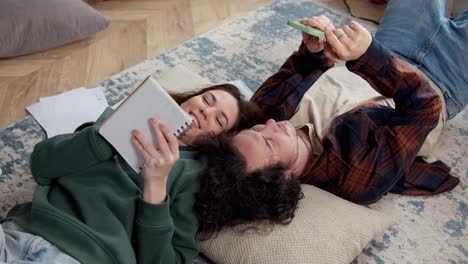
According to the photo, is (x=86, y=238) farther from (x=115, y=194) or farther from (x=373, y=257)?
(x=373, y=257)

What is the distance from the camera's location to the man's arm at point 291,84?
140cm

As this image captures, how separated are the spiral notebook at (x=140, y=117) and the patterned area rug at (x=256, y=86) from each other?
0.49 meters

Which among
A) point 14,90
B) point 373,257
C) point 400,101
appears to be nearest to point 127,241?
point 373,257

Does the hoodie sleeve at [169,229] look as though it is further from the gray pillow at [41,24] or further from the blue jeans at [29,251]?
the gray pillow at [41,24]

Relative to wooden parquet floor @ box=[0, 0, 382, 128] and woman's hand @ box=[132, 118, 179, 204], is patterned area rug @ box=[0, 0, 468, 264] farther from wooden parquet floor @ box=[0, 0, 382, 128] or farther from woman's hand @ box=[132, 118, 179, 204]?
woman's hand @ box=[132, 118, 179, 204]

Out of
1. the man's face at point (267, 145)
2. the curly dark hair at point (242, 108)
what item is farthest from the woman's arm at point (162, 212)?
the curly dark hair at point (242, 108)

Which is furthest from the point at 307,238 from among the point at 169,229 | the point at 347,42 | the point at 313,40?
the point at 313,40

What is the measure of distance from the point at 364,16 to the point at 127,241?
5.60 ft

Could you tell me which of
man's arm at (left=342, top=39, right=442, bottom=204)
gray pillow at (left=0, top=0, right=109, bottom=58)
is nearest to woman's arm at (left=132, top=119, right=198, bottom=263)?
man's arm at (left=342, top=39, right=442, bottom=204)

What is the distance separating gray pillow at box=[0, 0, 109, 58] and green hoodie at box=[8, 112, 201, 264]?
0.88 meters

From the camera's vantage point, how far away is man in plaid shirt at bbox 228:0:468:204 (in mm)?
1098

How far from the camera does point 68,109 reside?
4.89 feet

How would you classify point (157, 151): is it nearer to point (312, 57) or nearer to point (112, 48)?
point (312, 57)

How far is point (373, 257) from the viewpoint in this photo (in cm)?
119
